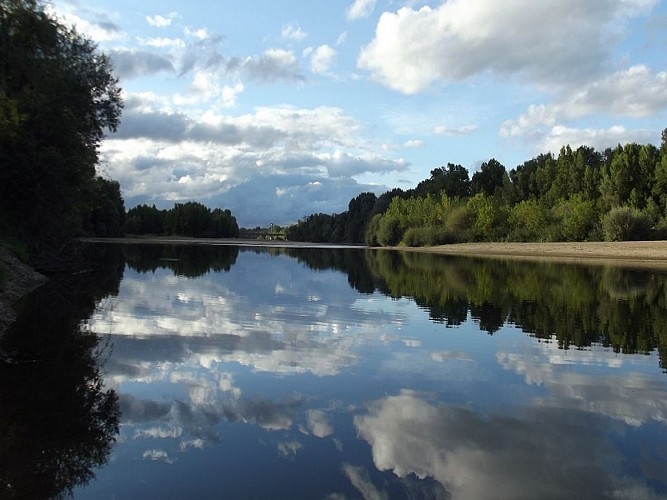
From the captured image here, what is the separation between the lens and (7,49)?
2538 cm

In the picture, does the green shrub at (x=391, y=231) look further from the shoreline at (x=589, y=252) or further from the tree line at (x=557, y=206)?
the shoreline at (x=589, y=252)

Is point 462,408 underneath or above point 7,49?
underneath

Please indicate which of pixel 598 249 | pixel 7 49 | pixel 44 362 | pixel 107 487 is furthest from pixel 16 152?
pixel 598 249

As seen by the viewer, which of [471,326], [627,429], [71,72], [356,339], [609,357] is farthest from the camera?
[71,72]

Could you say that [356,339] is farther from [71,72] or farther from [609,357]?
[71,72]

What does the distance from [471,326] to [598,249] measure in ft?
213

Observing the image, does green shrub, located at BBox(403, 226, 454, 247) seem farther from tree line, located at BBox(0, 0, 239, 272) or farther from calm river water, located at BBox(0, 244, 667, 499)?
calm river water, located at BBox(0, 244, 667, 499)

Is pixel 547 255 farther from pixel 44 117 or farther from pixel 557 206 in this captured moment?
pixel 44 117

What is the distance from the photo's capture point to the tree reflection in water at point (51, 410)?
6.47m

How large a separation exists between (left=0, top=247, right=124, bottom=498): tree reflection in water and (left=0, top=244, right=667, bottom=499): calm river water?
0.11 feet

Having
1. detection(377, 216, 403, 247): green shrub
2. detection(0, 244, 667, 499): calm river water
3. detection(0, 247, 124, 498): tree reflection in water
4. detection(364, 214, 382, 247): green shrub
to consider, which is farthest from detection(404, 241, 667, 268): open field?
detection(0, 247, 124, 498): tree reflection in water

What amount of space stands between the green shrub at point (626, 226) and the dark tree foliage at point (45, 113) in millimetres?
72593

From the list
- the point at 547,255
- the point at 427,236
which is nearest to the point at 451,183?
the point at 427,236

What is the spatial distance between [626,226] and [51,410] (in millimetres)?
85810
